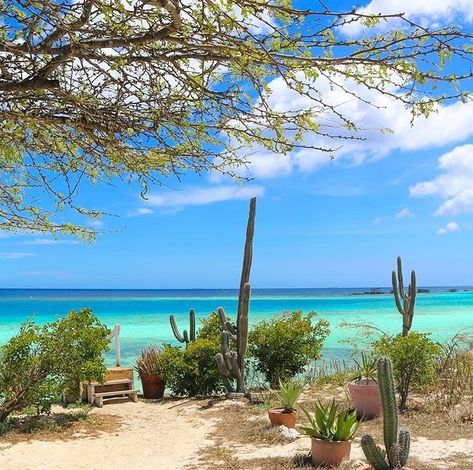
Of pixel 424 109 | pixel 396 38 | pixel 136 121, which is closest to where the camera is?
pixel 396 38

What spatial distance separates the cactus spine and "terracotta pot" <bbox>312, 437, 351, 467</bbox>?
4.21 meters

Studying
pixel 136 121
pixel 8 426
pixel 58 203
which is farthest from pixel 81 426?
pixel 136 121

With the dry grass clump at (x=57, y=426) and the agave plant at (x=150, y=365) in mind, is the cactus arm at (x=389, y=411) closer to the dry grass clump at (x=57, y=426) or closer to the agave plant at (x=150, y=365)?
the dry grass clump at (x=57, y=426)

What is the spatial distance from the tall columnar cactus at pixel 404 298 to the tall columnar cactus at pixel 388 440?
6217mm

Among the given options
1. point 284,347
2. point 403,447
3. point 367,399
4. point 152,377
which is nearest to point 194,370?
point 152,377

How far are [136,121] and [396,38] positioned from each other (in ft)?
5.16

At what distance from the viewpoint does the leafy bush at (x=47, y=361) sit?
873 cm

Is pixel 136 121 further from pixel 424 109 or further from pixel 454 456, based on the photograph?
pixel 454 456

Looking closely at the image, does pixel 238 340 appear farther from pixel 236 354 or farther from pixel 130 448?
pixel 130 448

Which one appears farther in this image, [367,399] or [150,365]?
[150,365]

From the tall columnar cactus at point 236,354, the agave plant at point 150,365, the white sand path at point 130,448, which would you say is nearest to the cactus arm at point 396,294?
the tall columnar cactus at point 236,354

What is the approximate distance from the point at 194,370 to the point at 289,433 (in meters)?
3.87

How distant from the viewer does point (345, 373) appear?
11.8 meters

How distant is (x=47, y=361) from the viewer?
A: 8844 mm
